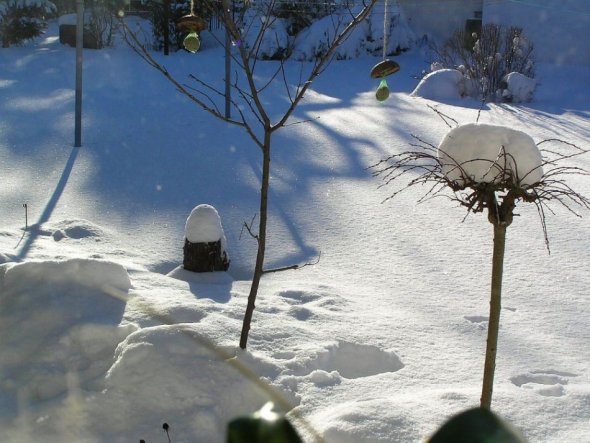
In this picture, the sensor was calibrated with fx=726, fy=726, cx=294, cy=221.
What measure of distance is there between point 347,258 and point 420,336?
1937 millimetres

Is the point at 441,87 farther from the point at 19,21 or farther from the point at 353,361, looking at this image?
the point at 19,21

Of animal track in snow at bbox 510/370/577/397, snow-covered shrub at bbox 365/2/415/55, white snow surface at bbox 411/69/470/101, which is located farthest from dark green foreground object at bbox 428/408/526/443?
snow-covered shrub at bbox 365/2/415/55

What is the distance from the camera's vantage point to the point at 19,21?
1880 centimetres

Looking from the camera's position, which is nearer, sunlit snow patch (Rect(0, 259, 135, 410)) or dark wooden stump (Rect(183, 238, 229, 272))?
sunlit snow patch (Rect(0, 259, 135, 410))

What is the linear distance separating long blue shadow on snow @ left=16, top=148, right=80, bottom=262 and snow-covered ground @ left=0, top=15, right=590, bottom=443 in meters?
0.04

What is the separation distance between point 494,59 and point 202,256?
925 cm

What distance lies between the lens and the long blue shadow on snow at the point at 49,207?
590 cm

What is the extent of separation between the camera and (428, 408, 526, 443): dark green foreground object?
583 mm

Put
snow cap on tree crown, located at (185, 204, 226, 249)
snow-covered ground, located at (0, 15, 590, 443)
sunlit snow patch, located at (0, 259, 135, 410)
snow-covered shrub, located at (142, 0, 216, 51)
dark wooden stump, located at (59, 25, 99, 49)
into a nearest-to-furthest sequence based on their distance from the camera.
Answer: snow-covered ground, located at (0, 15, 590, 443) → sunlit snow patch, located at (0, 259, 135, 410) → snow cap on tree crown, located at (185, 204, 226, 249) → dark wooden stump, located at (59, 25, 99, 49) → snow-covered shrub, located at (142, 0, 216, 51)

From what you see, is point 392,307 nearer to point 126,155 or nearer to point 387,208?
point 387,208

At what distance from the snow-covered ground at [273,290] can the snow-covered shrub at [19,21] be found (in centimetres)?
827

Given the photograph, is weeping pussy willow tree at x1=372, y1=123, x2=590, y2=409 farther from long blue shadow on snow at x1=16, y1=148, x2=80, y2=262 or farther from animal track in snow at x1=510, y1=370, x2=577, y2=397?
long blue shadow on snow at x1=16, y1=148, x2=80, y2=262

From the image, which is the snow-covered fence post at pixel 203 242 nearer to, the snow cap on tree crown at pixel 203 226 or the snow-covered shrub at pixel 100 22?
the snow cap on tree crown at pixel 203 226

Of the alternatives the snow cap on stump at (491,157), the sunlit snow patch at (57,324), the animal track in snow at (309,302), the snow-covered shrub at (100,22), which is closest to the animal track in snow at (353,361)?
the animal track in snow at (309,302)
